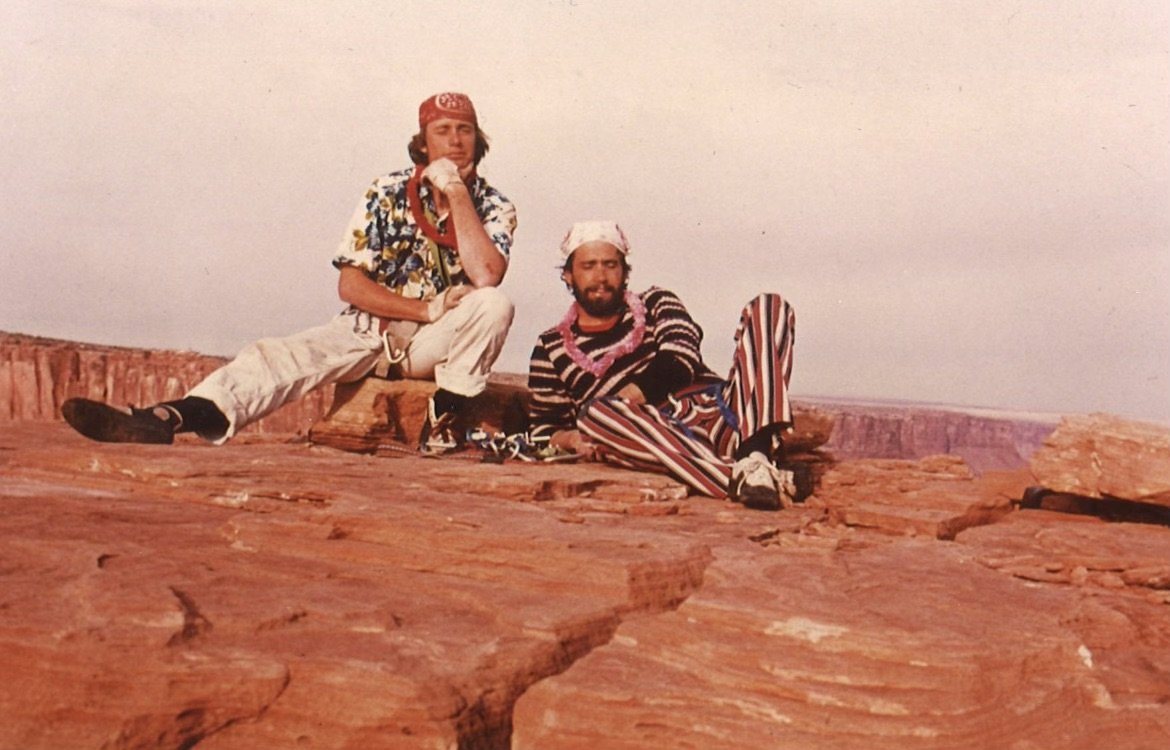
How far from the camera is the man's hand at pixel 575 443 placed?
4.43 m

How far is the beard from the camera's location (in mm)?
4637

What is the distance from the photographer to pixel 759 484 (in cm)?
342

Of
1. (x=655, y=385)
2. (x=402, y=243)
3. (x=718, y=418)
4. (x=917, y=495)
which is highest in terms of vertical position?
(x=402, y=243)

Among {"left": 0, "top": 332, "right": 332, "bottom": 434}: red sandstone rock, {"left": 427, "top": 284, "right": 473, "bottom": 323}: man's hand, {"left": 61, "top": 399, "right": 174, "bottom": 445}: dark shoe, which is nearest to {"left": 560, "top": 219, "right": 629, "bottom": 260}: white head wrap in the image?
{"left": 427, "top": 284, "right": 473, "bottom": 323}: man's hand

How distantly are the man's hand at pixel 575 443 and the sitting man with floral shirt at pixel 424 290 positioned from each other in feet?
1.94

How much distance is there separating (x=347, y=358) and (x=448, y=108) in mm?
1391

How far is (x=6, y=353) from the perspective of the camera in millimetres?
13086

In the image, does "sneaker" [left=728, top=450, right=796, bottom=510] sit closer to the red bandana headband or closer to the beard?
the beard

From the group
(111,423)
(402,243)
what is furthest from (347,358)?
(111,423)

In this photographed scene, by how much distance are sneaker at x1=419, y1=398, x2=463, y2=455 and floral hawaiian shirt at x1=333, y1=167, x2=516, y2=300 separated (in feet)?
2.05

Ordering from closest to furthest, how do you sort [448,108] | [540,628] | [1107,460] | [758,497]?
1. [540,628]
2. [758,497]
3. [1107,460]
4. [448,108]

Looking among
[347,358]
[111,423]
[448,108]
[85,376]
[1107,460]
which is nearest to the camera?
[1107,460]

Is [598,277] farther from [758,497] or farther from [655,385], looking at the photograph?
[758,497]

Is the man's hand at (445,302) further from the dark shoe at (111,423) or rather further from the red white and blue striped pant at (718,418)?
the dark shoe at (111,423)
